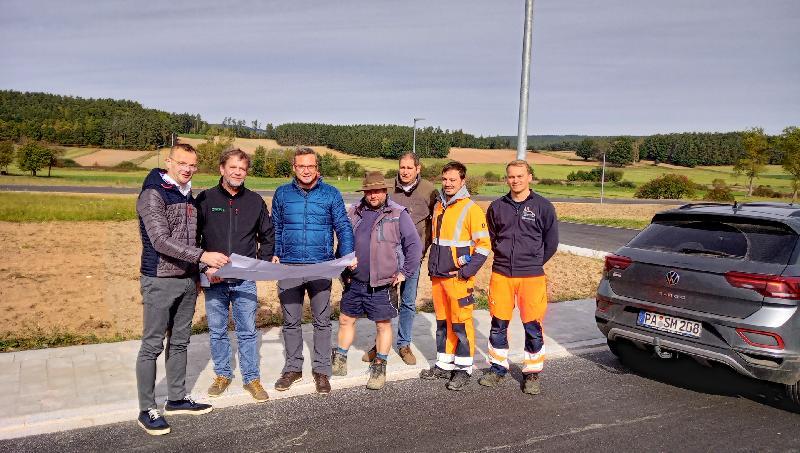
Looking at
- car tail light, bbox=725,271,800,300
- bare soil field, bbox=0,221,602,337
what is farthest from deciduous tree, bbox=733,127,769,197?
car tail light, bbox=725,271,800,300

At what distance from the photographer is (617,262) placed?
18.9ft

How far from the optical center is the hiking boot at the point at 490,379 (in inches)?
221

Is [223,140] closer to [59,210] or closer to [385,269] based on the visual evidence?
[59,210]

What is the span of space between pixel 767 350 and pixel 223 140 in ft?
309

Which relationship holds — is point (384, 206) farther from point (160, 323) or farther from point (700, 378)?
point (700, 378)

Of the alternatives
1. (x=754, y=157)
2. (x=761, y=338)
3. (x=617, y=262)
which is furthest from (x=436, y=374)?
(x=754, y=157)

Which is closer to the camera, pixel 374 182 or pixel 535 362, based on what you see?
pixel 374 182

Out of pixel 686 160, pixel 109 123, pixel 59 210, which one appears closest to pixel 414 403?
pixel 59 210

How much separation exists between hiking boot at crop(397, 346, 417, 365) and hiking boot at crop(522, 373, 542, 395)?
123 cm

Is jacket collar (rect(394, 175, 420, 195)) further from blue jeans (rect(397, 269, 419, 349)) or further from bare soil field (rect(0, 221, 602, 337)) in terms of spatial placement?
bare soil field (rect(0, 221, 602, 337))

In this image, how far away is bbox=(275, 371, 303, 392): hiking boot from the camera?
207 inches

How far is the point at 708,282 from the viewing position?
4.93 meters

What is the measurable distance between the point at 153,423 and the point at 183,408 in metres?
0.36

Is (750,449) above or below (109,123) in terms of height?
below
